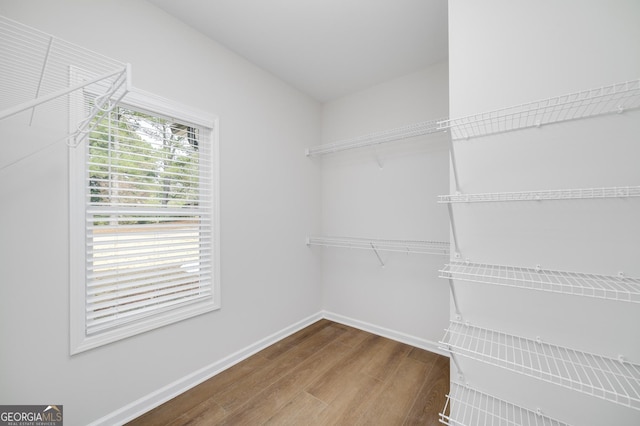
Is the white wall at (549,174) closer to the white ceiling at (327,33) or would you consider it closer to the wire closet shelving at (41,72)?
the white ceiling at (327,33)

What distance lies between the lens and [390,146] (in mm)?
2551

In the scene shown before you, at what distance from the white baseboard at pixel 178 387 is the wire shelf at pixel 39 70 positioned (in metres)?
Result: 1.61

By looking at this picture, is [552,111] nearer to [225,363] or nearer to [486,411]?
[486,411]

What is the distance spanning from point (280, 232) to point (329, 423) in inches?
61.3

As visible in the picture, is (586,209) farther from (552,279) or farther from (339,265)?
(339,265)

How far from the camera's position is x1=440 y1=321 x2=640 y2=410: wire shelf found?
104 cm

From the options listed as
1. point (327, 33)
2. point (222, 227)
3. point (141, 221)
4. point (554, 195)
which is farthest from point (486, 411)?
point (327, 33)

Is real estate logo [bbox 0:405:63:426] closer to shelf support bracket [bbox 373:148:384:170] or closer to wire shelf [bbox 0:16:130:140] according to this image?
wire shelf [bbox 0:16:130:140]

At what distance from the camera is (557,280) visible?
1.15 meters

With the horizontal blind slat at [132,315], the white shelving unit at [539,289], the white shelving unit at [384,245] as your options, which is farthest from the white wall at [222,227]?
the white shelving unit at [539,289]

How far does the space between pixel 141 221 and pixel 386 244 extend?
208 centimetres

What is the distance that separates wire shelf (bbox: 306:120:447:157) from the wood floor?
197 cm

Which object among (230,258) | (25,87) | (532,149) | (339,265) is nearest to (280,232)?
(230,258)

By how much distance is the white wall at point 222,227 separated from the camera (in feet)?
4.01
